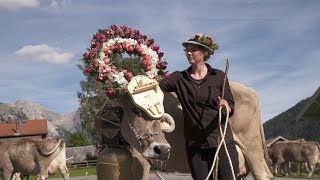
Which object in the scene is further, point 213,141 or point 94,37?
point 94,37

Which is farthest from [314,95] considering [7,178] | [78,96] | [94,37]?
[78,96]

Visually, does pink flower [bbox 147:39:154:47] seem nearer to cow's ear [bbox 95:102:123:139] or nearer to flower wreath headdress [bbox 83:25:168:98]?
flower wreath headdress [bbox 83:25:168:98]

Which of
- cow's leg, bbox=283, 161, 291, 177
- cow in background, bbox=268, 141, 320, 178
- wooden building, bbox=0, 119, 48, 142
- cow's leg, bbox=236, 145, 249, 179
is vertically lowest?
cow's leg, bbox=283, 161, 291, 177

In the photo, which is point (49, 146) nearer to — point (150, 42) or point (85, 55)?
point (85, 55)

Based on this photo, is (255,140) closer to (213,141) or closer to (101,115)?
(213,141)

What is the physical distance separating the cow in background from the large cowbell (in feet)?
65.6

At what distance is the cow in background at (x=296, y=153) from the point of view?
23.7 m

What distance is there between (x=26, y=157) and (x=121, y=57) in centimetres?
1152

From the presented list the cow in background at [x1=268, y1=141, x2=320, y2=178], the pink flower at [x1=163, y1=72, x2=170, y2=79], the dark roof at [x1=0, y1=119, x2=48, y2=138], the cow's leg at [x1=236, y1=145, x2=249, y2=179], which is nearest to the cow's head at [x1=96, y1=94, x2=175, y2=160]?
the pink flower at [x1=163, y1=72, x2=170, y2=79]

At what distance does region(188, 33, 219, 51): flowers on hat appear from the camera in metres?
4.90

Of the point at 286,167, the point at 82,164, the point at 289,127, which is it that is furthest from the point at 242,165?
the point at 289,127

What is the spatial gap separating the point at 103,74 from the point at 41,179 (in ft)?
38.9

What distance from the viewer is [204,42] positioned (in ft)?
16.1

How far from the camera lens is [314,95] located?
19000mm
